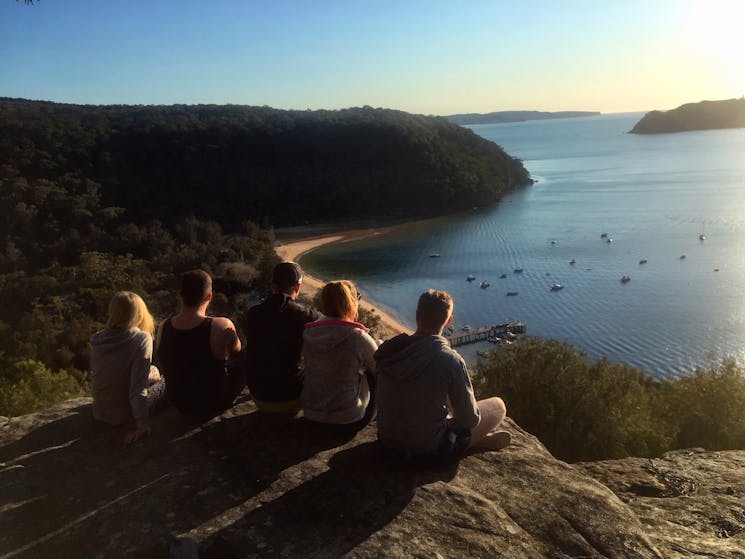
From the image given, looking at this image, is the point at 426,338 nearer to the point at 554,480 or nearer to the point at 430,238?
the point at 554,480

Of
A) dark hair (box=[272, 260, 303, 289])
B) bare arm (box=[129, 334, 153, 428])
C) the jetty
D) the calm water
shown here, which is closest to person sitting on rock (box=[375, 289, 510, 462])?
dark hair (box=[272, 260, 303, 289])

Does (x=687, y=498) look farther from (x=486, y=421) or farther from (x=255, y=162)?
(x=255, y=162)

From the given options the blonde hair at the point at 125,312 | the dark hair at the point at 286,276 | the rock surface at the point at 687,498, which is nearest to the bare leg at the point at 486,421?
the rock surface at the point at 687,498

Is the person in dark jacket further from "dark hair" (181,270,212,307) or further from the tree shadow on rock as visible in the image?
the tree shadow on rock

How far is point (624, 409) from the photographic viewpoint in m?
13.7

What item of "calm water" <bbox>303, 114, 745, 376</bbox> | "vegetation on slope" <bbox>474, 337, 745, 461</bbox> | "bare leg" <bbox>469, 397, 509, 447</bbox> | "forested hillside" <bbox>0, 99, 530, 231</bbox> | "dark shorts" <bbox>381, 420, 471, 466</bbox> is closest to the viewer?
"dark shorts" <bbox>381, 420, 471, 466</bbox>

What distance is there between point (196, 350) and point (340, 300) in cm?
123

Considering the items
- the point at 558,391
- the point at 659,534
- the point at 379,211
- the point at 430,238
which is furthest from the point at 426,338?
the point at 379,211

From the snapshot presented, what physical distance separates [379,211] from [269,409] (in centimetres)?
8137

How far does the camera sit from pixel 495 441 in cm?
438

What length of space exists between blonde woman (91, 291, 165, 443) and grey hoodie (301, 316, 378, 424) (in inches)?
48.9

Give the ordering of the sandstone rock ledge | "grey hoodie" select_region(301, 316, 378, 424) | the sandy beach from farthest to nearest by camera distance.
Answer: the sandy beach < "grey hoodie" select_region(301, 316, 378, 424) < the sandstone rock ledge

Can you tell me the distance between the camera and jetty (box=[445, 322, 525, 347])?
1387 inches

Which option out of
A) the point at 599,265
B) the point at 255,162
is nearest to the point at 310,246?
the point at 255,162
